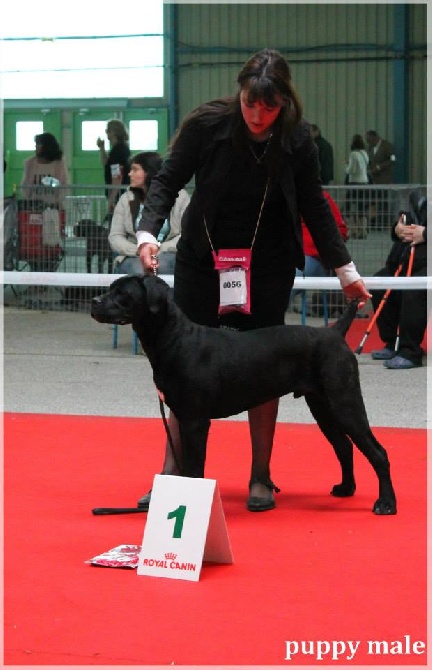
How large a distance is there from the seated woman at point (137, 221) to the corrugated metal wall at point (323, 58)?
11205mm

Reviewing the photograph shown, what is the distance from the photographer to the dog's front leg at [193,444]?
3.11 m

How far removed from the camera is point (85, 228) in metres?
7.95

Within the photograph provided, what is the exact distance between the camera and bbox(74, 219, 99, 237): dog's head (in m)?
7.90

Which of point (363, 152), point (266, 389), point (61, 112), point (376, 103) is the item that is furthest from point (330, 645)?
point (61, 112)

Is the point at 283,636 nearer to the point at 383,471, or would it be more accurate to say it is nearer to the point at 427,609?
the point at 427,609

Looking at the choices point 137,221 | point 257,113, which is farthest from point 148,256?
point 137,221

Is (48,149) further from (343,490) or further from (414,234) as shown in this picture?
(343,490)

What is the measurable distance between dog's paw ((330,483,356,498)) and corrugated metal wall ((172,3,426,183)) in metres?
14.4

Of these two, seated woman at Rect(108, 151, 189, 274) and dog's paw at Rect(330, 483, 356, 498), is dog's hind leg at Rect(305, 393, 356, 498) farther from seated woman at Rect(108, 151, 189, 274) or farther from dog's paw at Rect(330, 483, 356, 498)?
seated woman at Rect(108, 151, 189, 274)

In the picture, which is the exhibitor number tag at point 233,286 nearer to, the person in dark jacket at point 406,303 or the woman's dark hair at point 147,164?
the person in dark jacket at point 406,303

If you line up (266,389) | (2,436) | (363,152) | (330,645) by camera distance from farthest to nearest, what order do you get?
1. (363,152)
2. (2,436)
3. (266,389)
4. (330,645)

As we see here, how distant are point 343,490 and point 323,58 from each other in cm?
1506

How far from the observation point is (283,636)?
2.31 meters

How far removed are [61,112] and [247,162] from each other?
16481 mm
